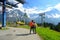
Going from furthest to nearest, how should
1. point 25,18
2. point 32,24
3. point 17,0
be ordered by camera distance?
point 25,18
point 17,0
point 32,24

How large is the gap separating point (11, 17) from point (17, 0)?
1002 inches

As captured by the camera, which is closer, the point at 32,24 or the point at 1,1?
the point at 32,24

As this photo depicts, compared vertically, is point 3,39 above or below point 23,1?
below

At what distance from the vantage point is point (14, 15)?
6419 cm

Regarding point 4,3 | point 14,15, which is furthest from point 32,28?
point 14,15

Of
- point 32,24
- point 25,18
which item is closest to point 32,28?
point 32,24

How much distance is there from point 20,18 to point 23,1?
2503 cm

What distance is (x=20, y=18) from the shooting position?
61969mm

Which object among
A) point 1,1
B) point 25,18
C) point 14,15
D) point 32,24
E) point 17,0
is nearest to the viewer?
point 32,24

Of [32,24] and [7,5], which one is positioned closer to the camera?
[32,24]

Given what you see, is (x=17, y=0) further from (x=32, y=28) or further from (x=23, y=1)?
(x=32, y=28)

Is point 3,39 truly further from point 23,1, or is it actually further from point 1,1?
point 23,1

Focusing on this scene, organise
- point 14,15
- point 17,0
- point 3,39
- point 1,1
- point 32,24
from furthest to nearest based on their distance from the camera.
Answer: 1. point 14,15
2. point 17,0
3. point 1,1
4. point 32,24
5. point 3,39

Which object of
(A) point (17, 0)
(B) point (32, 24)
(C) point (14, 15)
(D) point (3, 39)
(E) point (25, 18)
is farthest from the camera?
(C) point (14, 15)
